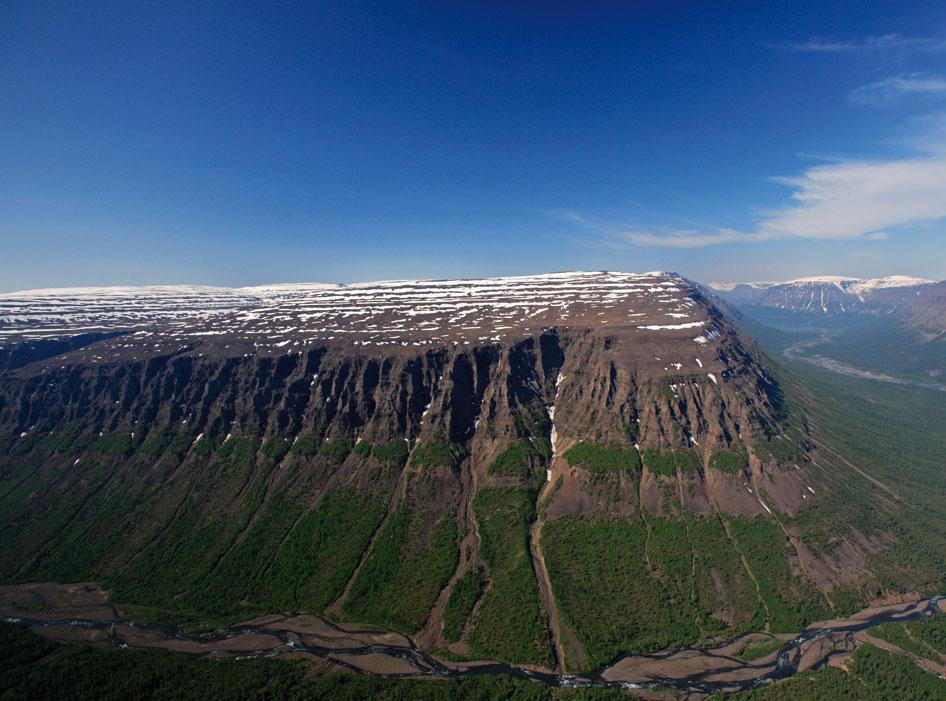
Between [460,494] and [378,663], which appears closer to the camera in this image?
[378,663]

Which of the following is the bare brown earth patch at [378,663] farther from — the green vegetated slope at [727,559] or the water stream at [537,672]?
the green vegetated slope at [727,559]

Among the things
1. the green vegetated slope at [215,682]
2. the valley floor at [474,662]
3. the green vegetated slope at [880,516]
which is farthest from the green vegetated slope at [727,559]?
the green vegetated slope at [215,682]

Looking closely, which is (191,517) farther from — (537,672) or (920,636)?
(920,636)

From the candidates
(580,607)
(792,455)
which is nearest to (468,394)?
(580,607)

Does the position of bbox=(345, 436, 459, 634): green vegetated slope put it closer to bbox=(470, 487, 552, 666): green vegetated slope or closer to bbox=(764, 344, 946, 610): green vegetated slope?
bbox=(470, 487, 552, 666): green vegetated slope

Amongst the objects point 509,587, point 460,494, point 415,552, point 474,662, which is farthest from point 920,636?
point 415,552

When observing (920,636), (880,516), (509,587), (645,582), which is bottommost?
(920,636)

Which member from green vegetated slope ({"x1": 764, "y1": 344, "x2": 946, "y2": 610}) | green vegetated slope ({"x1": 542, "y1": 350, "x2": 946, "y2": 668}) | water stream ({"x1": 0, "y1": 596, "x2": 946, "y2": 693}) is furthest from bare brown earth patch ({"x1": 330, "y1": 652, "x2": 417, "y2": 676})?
green vegetated slope ({"x1": 764, "y1": 344, "x2": 946, "y2": 610})
